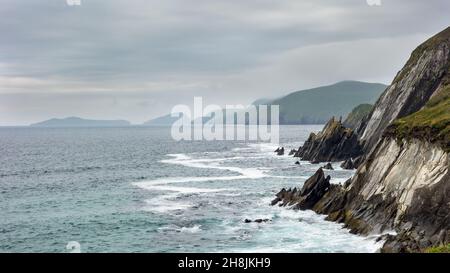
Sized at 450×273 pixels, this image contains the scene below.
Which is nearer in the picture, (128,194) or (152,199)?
(152,199)

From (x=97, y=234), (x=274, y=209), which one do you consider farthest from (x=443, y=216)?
(x=97, y=234)

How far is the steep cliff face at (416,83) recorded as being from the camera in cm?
10369

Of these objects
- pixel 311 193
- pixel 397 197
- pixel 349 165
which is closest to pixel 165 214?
pixel 311 193

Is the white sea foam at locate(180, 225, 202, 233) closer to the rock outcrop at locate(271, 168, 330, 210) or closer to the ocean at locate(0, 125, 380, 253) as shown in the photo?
the ocean at locate(0, 125, 380, 253)

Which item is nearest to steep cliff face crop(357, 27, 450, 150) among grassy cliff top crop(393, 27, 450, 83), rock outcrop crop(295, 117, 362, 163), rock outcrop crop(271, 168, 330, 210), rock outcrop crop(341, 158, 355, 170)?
grassy cliff top crop(393, 27, 450, 83)

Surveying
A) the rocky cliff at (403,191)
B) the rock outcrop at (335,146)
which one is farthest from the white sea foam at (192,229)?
the rock outcrop at (335,146)

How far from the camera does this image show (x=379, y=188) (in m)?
53.3

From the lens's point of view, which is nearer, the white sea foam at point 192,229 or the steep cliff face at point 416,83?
the white sea foam at point 192,229

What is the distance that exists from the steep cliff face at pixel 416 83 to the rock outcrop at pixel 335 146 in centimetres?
401

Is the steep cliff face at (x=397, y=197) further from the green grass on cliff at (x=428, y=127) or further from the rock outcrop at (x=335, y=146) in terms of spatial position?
the rock outcrop at (x=335, y=146)

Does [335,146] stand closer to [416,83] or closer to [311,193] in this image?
[416,83]

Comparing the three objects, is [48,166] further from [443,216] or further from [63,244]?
[443,216]
